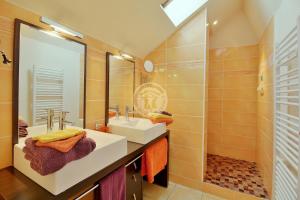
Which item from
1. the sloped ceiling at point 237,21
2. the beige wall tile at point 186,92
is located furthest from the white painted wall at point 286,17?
the beige wall tile at point 186,92

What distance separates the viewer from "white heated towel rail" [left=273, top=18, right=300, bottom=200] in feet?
3.63

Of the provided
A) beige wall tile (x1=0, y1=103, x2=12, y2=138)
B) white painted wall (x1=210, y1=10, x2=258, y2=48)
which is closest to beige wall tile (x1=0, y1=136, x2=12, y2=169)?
beige wall tile (x1=0, y1=103, x2=12, y2=138)

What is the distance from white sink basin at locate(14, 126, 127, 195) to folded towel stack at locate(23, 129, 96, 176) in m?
0.06

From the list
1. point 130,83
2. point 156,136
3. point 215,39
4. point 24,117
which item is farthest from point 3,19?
point 215,39

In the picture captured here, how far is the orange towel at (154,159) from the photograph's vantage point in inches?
62.6

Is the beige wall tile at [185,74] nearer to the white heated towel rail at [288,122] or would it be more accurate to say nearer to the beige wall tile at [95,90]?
the white heated towel rail at [288,122]

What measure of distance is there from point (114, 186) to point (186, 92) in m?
1.44

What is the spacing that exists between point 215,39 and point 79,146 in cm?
288

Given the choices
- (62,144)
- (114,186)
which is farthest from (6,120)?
(114,186)

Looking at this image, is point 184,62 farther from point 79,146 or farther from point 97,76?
point 79,146

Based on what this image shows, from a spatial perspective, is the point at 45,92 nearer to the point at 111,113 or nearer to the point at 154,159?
the point at 111,113

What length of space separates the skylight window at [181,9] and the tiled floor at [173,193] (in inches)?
86.9

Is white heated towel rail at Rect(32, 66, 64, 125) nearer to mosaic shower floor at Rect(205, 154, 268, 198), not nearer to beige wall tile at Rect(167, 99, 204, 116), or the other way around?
beige wall tile at Rect(167, 99, 204, 116)

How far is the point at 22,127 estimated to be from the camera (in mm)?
1124
